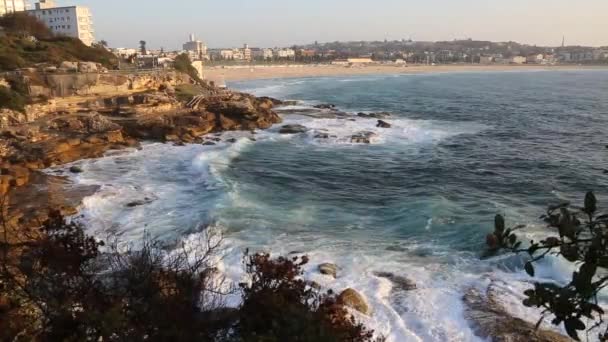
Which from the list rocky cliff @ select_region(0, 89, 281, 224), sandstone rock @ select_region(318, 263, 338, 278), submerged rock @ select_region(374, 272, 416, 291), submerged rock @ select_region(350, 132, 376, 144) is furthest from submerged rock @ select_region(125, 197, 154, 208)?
Result: submerged rock @ select_region(350, 132, 376, 144)

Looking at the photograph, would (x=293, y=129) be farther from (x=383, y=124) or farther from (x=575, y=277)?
(x=575, y=277)

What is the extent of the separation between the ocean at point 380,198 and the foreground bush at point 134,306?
5025mm

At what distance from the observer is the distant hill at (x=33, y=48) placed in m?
38.8

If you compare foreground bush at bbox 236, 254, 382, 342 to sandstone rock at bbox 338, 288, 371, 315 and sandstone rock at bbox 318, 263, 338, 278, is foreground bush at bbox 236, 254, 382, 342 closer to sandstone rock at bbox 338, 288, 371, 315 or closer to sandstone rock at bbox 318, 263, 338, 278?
sandstone rock at bbox 338, 288, 371, 315

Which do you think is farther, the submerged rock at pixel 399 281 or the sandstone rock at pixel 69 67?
the sandstone rock at pixel 69 67

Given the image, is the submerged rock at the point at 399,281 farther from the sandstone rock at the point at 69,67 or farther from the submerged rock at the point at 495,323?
the sandstone rock at the point at 69,67

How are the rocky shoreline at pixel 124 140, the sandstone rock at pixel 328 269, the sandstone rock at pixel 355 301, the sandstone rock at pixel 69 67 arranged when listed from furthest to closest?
the sandstone rock at pixel 69 67 < the sandstone rock at pixel 328 269 < the rocky shoreline at pixel 124 140 < the sandstone rock at pixel 355 301

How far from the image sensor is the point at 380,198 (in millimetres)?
21094

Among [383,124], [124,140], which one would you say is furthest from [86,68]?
[383,124]

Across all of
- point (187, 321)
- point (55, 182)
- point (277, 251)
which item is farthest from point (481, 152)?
point (187, 321)

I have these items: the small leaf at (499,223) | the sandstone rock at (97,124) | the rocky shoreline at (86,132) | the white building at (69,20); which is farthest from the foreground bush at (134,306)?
the white building at (69,20)

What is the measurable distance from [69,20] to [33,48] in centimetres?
4462

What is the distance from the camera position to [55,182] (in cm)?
2228

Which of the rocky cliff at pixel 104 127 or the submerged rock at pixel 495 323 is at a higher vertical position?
the rocky cliff at pixel 104 127
